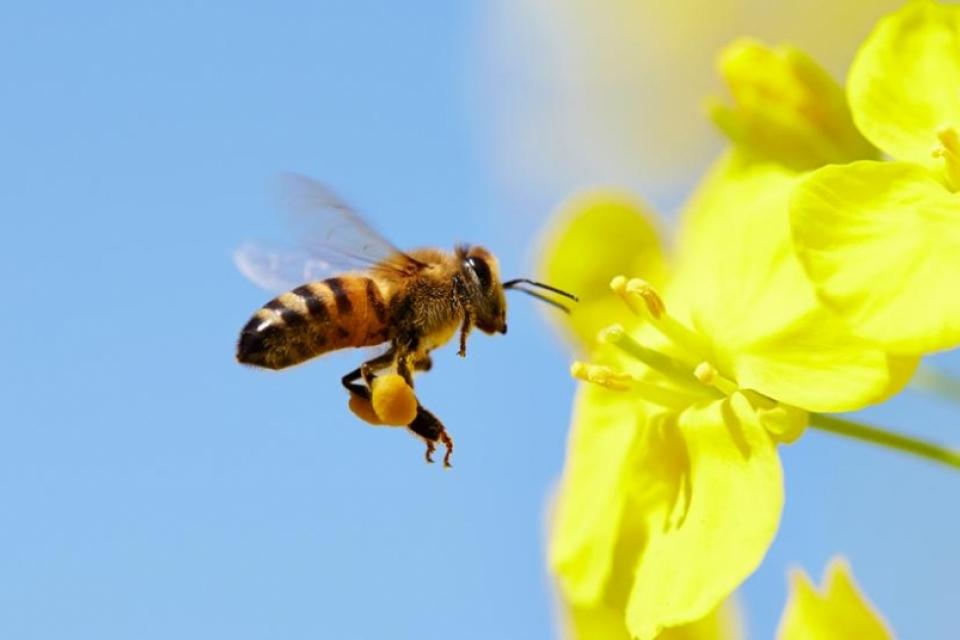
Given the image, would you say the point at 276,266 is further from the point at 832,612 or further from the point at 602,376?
the point at 832,612

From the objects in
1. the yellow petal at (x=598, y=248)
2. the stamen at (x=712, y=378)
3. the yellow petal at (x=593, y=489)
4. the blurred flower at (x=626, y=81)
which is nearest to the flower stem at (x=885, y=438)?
the stamen at (x=712, y=378)

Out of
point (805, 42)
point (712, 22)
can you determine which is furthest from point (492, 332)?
point (712, 22)

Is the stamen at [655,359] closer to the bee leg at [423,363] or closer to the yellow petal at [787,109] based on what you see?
the bee leg at [423,363]

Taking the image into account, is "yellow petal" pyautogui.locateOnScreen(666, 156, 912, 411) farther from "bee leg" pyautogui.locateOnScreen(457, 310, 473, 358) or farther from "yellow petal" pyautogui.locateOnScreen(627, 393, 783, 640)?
"bee leg" pyautogui.locateOnScreen(457, 310, 473, 358)

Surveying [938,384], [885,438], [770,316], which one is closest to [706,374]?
[770,316]

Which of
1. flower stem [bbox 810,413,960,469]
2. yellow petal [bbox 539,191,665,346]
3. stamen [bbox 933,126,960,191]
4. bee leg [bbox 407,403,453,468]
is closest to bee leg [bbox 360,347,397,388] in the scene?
bee leg [bbox 407,403,453,468]

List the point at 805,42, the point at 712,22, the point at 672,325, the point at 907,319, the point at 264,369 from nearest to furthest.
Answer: the point at 907,319 → the point at 672,325 → the point at 264,369 → the point at 805,42 → the point at 712,22

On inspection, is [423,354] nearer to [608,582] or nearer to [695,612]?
[608,582]
